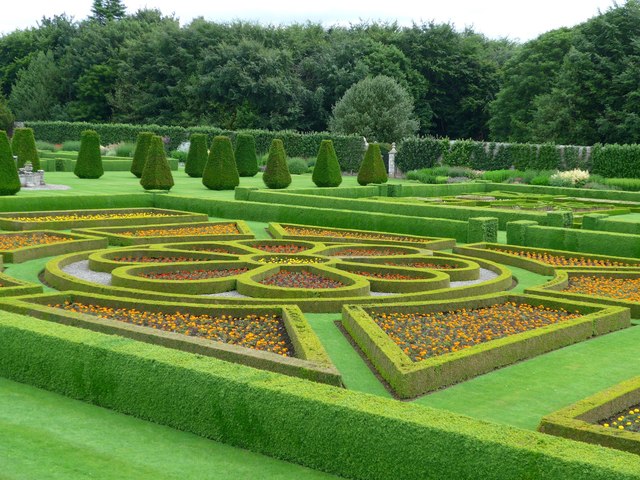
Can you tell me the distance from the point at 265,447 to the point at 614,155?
41.1 meters

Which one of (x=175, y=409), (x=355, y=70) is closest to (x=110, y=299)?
(x=175, y=409)

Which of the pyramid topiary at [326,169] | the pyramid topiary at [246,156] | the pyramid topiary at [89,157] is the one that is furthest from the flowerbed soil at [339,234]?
the pyramid topiary at [246,156]

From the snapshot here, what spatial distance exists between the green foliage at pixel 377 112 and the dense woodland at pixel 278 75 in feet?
22.7

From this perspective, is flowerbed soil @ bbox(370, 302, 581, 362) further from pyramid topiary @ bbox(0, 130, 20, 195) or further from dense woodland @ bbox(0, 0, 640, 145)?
dense woodland @ bbox(0, 0, 640, 145)

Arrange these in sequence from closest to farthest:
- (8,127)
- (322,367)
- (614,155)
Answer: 1. (322,367)
2. (614,155)
3. (8,127)

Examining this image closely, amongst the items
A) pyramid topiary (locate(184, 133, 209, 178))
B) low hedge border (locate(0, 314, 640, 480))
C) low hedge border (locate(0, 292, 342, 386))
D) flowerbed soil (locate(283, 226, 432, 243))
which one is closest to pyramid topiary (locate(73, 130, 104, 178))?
pyramid topiary (locate(184, 133, 209, 178))

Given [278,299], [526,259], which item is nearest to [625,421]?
[278,299]

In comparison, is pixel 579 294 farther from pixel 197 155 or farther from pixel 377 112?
pixel 377 112

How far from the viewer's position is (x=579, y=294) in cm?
1549

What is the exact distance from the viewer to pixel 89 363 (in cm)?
927

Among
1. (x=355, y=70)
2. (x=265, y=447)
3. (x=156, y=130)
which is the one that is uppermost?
(x=355, y=70)

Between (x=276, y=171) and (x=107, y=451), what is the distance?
30.2 meters

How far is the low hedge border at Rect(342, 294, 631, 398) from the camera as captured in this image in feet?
35.2

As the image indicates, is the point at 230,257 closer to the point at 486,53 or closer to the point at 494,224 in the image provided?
the point at 494,224
